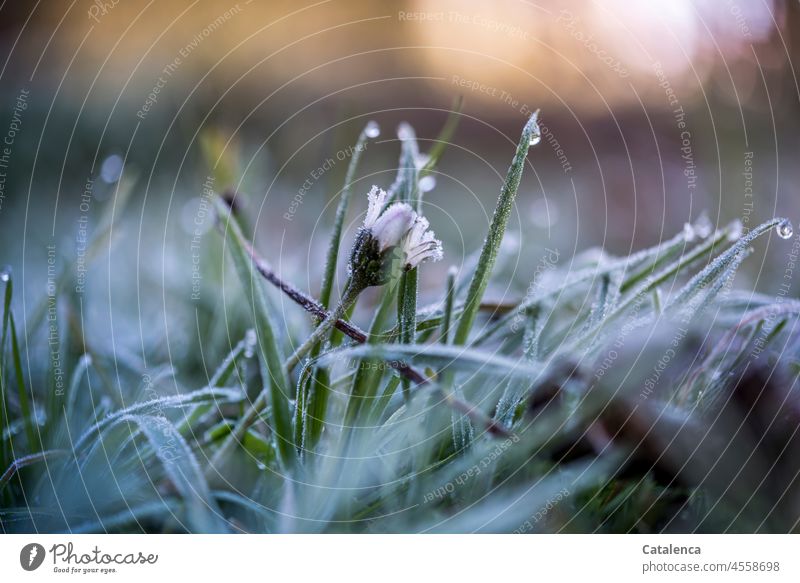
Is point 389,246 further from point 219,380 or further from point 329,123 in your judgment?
point 329,123

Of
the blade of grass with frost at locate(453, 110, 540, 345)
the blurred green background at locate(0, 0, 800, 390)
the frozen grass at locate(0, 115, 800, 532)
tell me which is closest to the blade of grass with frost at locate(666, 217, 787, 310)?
the frozen grass at locate(0, 115, 800, 532)

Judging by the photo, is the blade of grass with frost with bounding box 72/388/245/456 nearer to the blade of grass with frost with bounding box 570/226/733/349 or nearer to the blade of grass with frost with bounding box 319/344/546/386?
the blade of grass with frost with bounding box 319/344/546/386

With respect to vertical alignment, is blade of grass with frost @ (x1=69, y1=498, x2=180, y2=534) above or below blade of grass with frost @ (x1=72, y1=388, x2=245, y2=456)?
below

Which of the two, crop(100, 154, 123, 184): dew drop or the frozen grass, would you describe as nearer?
the frozen grass

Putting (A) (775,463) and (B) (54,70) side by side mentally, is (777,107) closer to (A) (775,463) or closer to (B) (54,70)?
(A) (775,463)

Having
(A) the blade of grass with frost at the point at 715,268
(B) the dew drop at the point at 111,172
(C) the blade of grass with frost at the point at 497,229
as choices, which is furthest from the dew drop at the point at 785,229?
(B) the dew drop at the point at 111,172

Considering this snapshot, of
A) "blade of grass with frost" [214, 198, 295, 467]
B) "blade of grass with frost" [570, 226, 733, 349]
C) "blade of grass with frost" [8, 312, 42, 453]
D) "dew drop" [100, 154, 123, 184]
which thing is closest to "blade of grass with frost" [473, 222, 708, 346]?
"blade of grass with frost" [570, 226, 733, 349]

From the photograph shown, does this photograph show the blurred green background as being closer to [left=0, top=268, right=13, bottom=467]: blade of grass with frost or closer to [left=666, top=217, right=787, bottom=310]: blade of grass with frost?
[left=0, top=268, right=13, bottom=467]: blade of grass with frost
